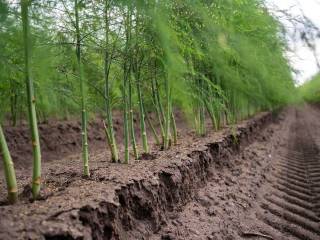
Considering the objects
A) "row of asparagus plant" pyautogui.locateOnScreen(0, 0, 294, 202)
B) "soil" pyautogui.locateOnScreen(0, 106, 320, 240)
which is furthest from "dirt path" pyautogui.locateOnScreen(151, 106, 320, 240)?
"row of asparagus plant" pyautogui.locateOnScreen(0, 0, 294, 202)

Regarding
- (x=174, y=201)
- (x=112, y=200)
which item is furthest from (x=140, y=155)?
(x=112, y=200)

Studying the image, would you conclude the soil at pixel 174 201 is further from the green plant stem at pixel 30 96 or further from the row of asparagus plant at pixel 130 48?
the row of asparagus plant at pixel 130 48

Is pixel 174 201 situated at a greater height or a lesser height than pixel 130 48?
lesser

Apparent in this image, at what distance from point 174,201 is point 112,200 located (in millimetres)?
1204

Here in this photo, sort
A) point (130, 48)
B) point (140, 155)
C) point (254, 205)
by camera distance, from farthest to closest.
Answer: point (140, 155), point (254, 205), point (130, 48)

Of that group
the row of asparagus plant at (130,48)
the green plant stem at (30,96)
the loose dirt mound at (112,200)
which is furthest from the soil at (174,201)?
the row of asparagus plant at (130,48)

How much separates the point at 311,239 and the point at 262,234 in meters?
0.46

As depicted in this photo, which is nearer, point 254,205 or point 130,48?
point 130,48

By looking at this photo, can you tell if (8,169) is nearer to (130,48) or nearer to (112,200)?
(112,200)

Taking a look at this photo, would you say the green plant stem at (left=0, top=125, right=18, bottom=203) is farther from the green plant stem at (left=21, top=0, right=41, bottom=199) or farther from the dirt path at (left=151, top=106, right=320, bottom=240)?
the dirt path at (left=151, top=106, right=320, bottom=240)

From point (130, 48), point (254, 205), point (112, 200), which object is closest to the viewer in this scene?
point (112, 200)

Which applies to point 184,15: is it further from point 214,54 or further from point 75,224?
point 75,224

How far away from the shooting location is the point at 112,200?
282 centimetres

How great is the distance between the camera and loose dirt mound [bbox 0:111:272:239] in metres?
2.30
